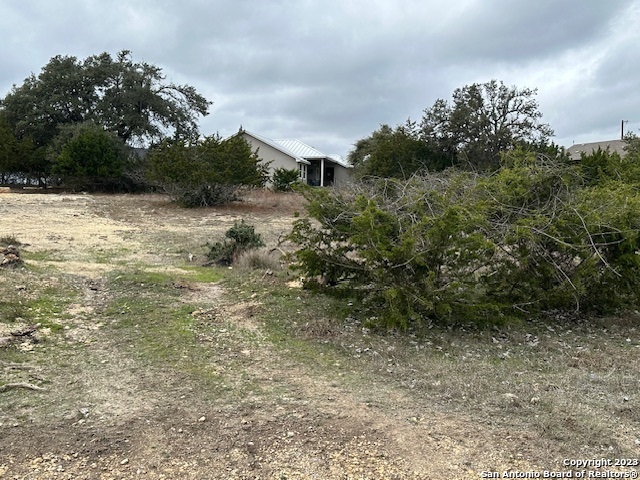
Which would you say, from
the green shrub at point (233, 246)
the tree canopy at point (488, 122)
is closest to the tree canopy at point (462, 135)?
the tree canopy at point (488, 122)

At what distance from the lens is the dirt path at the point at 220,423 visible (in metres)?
3.03

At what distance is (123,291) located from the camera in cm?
725

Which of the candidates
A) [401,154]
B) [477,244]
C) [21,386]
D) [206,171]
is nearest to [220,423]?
[21,386]

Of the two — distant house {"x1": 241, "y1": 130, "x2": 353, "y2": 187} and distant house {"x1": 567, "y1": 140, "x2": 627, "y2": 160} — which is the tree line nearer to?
distant house {"x1": 241, "y1": 130, "x2": 353, "y2": 187}

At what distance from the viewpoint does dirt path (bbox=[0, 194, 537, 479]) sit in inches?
119

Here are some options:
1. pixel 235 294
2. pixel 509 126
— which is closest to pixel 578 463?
pixel 235 294

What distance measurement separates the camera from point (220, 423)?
354 centimetres

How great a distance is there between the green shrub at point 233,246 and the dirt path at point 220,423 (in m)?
3.96

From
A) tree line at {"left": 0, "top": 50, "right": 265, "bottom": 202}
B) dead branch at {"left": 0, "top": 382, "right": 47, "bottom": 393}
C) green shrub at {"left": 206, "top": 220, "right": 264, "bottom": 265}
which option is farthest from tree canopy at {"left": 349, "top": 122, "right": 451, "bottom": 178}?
dead branch at {"left": 0, "top": 382, "right": 47, "bottom": 393}

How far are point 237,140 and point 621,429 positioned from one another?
69.8 feet

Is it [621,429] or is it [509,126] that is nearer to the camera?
[621,429]

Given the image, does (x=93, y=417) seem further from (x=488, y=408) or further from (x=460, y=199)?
(x=460, y=199)

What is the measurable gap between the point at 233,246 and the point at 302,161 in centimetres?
3016

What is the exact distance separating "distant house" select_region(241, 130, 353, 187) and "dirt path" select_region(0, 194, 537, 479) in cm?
3092
